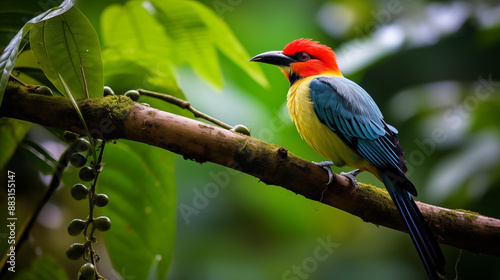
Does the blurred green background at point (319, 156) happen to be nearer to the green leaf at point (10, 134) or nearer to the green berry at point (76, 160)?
the green leaf at point (10, 134)

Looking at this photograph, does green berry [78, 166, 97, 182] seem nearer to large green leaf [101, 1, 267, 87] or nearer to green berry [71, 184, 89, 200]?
green berry [71, 184, 89, 200]

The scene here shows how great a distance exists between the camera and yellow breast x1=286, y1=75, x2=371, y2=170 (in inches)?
77.2

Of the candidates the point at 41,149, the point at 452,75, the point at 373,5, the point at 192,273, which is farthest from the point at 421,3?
the point at 41,149

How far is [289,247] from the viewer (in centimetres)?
368

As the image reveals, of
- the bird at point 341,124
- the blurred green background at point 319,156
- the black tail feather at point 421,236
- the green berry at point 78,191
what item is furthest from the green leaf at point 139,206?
the blurred green background at point 319,156

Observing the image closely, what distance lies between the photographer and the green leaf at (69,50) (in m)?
1.31

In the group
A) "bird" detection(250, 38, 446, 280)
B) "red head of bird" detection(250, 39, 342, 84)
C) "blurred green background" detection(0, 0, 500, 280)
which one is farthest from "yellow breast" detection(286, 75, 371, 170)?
"blurred green background" detection(0, 0, 500, 280)

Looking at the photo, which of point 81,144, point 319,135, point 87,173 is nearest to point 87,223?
point 87,173

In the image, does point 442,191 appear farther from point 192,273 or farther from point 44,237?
point 44,237

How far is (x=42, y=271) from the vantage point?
1819 mm

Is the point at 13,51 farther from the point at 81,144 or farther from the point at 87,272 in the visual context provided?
the point at 87,272

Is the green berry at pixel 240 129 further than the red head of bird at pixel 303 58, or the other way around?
the red head of bird at pixel 303 58

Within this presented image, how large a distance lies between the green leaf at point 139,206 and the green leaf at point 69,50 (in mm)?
511

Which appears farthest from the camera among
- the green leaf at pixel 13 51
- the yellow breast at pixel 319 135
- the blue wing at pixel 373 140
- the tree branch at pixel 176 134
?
the yellow breast at pixel 319 135
